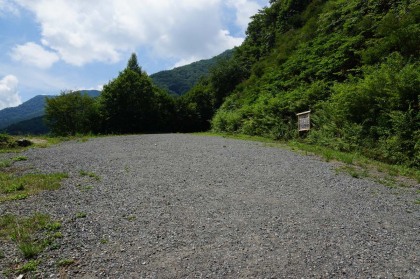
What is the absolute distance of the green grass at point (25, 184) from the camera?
309 inches

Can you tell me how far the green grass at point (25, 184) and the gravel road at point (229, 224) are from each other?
0.35 meters

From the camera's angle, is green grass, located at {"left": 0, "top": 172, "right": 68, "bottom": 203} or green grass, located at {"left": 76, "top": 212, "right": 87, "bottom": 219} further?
green grass, located at {"left": 0, "top": 172, "right": 68, "bottom": 203}

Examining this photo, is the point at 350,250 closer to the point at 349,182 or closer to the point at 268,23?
the point at 349,182

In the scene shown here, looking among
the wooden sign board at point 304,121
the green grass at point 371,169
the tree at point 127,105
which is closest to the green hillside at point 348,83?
the wooden sign board at point 304,121

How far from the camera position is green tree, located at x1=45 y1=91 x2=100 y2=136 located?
43.0m

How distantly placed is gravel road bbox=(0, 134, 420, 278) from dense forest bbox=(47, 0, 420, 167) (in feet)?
16.3

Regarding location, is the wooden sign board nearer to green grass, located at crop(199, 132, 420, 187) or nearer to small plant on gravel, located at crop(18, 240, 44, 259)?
green grass, located at crop(199, 132, 420, 187)

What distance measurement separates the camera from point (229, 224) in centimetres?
617

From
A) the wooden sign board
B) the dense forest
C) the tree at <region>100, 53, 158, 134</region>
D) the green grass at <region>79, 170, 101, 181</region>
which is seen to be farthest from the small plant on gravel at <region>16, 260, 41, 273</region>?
the tree at <region>100, 53, 158, 134</region>

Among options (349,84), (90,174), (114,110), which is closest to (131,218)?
(90,174)

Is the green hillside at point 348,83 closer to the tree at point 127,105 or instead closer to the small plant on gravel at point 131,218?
the small plant on gravel at point 131,218

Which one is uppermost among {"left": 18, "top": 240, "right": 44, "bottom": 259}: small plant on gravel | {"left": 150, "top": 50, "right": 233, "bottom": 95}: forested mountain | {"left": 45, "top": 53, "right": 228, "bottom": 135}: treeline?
{"left": 150, "top": 50, "right": 233, "bottom": 95}: forested mountain

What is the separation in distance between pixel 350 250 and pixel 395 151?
8507 millimetres

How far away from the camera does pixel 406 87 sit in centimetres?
1218
